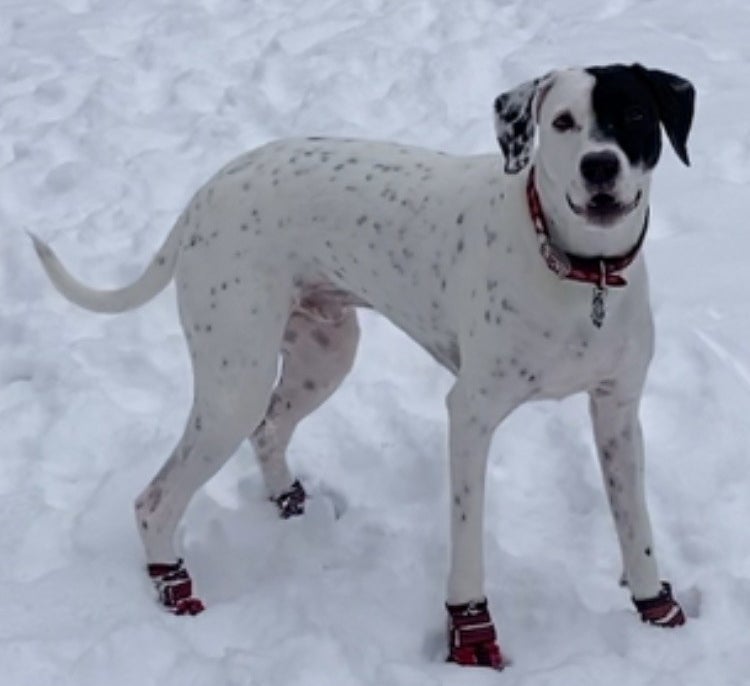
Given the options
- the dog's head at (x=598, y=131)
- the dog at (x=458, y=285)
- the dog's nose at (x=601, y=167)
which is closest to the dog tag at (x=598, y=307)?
the dog at (x=458, y=285)

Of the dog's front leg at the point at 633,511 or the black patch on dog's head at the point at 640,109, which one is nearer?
the black patch on dog's head at the point at 640,109

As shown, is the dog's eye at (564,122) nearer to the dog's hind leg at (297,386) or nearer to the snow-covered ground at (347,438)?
the dog's hind leg at (297,386)

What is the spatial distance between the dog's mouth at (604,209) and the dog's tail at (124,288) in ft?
4.29

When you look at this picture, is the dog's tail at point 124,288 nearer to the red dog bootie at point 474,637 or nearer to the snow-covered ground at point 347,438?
the snow-covered ground at point 347,438

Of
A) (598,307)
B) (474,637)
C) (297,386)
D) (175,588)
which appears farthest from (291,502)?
(598,307)

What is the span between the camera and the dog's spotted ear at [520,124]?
10.3 ft

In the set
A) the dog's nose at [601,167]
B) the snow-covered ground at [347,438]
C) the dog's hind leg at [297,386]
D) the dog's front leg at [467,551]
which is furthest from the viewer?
the dog's hind leg at [297,386]

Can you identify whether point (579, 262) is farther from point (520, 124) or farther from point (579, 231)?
point (520, 124)

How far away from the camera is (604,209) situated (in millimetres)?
2975

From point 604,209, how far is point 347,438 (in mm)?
1630

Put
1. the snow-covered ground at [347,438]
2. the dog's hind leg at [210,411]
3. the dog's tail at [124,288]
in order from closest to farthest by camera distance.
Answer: the snow-covered ground at [347,438] → the dog's hind leg at [210,411] → the dog's tail at [124,288]

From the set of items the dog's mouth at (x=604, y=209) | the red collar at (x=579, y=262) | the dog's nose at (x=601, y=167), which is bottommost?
the red collar at (x=579, y=262)

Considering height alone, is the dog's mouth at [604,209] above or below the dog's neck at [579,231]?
above

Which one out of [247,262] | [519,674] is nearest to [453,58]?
[247,262]
